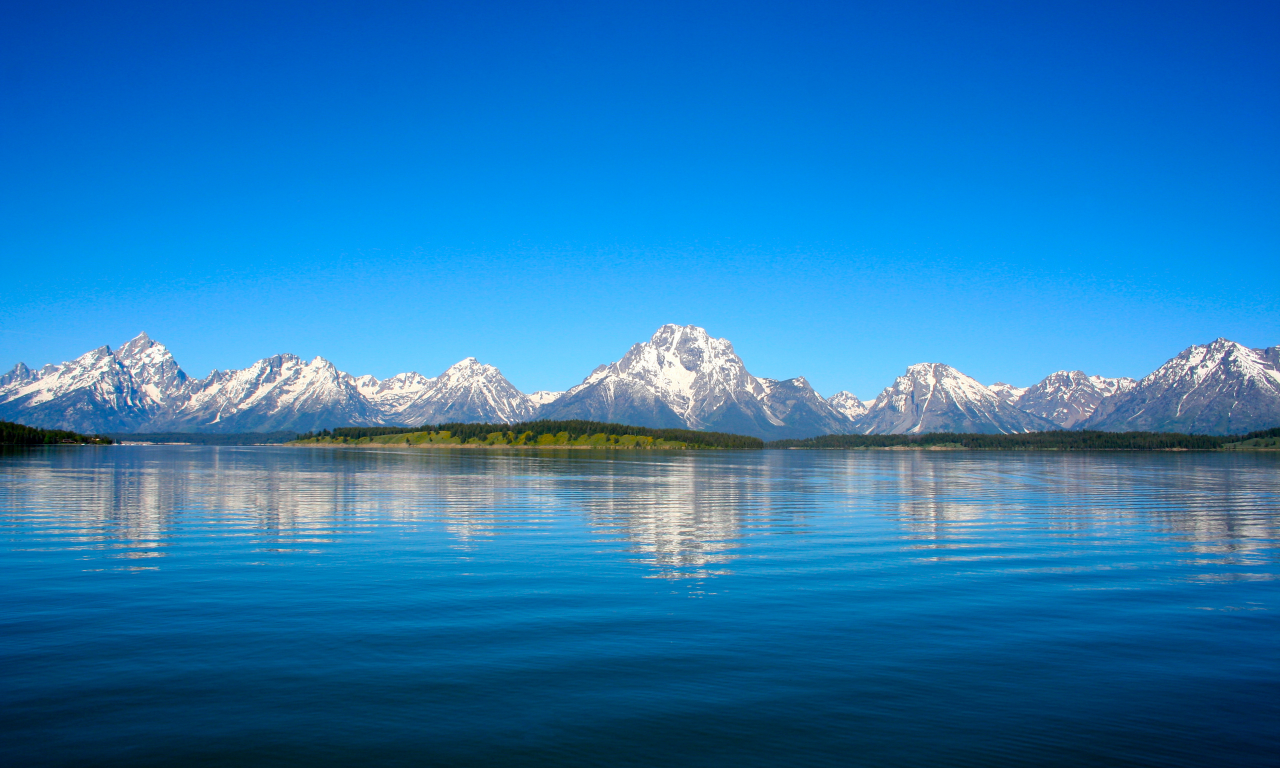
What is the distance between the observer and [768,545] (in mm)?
39531

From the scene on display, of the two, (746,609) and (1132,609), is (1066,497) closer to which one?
(1132,609)

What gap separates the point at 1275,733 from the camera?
1459 centimetres

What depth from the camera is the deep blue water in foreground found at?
45.7ft

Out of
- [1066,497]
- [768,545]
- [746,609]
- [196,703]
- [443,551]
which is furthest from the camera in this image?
[1066,497]

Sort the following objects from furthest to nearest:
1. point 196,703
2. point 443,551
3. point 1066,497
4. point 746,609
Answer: point 1066,497
point 443,551
point 746,609
point 196,703

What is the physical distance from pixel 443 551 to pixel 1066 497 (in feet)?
207

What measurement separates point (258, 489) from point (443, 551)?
4869 centimetres

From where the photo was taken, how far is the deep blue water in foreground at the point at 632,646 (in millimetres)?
13922

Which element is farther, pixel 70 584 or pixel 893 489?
pixel 893 489

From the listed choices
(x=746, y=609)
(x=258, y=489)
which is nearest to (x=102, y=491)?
(x=258, y=489)

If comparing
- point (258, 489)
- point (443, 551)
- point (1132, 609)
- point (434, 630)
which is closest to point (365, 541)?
point (443, 551)

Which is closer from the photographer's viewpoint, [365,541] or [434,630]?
[434,630]

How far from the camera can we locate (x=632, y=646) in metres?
20.0

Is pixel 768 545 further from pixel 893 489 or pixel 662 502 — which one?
pixel 893 489
